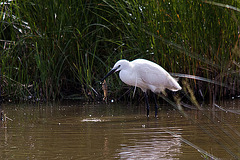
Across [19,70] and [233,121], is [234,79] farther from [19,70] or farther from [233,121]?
[19,70]

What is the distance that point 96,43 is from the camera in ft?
24.6

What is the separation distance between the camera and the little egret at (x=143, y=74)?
6188mm

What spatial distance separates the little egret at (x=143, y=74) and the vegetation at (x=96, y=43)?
0.36 m

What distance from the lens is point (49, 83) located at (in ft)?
24.6

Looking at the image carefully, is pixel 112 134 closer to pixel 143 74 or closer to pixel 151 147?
pixel 151 147

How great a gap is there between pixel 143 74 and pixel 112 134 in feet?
6.64

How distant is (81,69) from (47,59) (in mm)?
617

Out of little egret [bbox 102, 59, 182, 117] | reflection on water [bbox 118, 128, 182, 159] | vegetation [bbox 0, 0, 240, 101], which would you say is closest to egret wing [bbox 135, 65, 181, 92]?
little egret [bbox 102, 59, 182, 117]

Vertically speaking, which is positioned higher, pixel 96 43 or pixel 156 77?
pixel 96 43

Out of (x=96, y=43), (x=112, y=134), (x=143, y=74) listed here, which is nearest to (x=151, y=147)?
(x=112, y=134)

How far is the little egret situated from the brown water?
1.30 ft

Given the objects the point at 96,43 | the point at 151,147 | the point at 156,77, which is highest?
the point at 96,43

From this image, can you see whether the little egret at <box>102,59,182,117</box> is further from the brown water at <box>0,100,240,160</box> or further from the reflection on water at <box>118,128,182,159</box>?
the reflection on water at <box>118,128,182,159</box>

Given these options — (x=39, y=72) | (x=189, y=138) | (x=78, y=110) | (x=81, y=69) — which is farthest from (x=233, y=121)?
(x=39, y=72)
